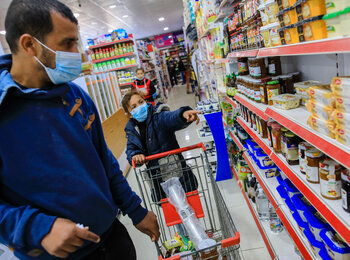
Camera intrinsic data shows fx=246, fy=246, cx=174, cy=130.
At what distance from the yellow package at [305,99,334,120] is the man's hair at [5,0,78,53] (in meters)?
1.26

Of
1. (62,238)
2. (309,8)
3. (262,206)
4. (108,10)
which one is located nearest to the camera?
(62,238)

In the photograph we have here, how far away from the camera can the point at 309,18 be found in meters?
1.16

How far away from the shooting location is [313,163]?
134 cm

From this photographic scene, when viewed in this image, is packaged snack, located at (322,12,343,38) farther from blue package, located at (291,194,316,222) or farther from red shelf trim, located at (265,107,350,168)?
blue package, located at (291,194,316,222)

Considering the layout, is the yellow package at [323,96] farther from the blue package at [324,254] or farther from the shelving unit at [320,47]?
the blue package at [324,254]

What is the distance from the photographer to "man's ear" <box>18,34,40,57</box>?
3.11 ft

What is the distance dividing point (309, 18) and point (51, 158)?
4.25ft

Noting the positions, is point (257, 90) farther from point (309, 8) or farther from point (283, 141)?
point (309, 8)

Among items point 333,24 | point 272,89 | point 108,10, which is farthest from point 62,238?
point 108,10

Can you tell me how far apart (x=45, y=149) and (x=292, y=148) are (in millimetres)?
1450

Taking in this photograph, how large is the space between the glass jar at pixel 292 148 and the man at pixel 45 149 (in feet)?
3.91

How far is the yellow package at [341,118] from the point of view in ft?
3.27

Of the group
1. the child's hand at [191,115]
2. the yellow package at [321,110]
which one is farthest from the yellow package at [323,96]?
the child's hand at [191,115]

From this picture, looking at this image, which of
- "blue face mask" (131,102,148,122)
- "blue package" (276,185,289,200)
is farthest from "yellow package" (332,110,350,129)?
"blue face mask" (131,102,148,122)
